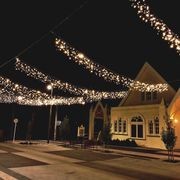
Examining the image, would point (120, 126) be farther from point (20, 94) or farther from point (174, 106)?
point (20, 94)

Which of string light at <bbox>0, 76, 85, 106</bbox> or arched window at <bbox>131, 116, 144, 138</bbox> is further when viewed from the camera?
string light at <bbox>0, 76, 85, 106</bbox>

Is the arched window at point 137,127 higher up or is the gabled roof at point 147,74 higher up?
the gabled roof at point 147,74

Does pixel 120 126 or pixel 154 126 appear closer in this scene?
pixel 154 126

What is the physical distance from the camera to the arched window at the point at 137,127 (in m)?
27.6

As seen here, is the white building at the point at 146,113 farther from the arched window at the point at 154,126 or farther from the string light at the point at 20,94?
the string light at the point at 20,94

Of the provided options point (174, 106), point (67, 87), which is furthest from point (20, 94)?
point (174, 106)

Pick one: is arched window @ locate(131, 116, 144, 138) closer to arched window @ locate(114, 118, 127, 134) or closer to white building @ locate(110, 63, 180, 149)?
white building @ locate(110, 63, 180, 149)

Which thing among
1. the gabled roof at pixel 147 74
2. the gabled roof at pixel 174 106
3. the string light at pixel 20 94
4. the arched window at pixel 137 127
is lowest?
the arched window at pixel 137 127

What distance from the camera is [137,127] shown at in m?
28.0

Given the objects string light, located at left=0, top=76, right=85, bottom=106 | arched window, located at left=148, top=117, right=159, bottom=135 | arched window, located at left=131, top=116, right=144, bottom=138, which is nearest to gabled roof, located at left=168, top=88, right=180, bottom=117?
arched window, located at left=148, top=117, right=159, bottom=135

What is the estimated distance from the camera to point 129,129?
94.4 ft

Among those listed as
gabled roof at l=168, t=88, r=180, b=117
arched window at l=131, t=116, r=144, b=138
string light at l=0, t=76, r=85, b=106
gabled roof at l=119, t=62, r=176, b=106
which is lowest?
arched window at l=131, t=116, r=144, b=138

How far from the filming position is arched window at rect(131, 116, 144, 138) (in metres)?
27.6

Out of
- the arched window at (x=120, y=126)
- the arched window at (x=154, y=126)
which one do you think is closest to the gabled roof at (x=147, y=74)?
the arched window at (x=120, y=126)
